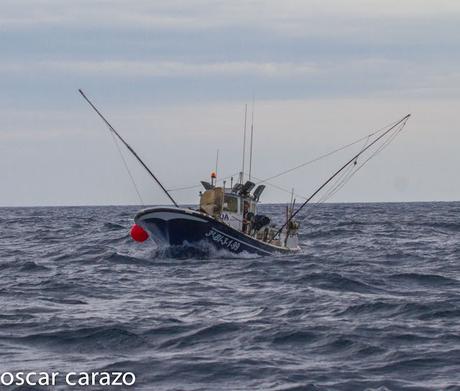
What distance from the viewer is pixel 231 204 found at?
33.9m

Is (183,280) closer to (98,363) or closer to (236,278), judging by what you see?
(236,278)

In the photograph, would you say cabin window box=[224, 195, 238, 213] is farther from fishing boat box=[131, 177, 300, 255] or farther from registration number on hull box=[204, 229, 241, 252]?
registration number on hull box=[204, 229, 241, 252]

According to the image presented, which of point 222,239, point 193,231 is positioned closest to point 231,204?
point 222,239

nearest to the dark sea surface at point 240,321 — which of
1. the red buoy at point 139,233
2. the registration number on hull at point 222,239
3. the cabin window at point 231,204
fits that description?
the registration number on hull at point 222,239

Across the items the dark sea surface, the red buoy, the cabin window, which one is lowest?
the dark sea surface

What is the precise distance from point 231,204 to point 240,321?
51.0 ft

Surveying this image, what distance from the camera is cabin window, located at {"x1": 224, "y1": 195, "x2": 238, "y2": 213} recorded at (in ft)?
111

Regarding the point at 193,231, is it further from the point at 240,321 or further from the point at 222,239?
the point at 240,321

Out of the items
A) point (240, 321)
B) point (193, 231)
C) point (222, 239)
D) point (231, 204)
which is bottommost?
point (240, 321)

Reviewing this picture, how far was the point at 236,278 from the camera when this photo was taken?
26531 millimetres

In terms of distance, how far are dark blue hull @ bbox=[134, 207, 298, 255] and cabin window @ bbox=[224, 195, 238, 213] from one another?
1694mm

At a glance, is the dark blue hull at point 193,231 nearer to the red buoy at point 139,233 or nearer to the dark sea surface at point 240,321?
the dark sea surface at point 240,321

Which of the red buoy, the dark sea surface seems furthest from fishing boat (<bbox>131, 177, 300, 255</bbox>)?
the dark sea surface

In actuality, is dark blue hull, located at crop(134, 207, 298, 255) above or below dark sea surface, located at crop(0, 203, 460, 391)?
above
